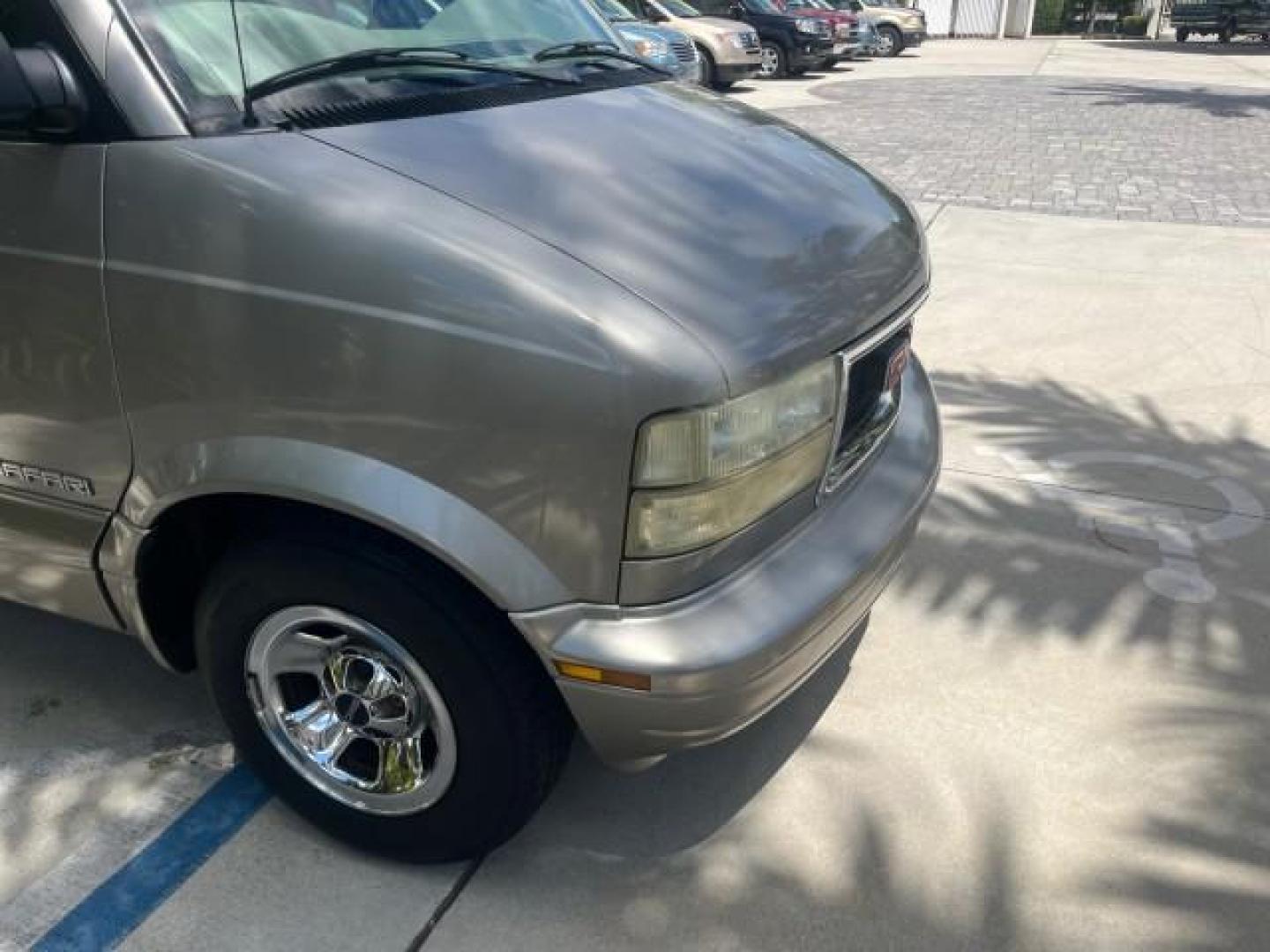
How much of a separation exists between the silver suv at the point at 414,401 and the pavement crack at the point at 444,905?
74mm

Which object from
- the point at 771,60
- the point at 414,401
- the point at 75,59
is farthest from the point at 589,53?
the point at 771,60

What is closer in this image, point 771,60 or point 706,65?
point 706,65

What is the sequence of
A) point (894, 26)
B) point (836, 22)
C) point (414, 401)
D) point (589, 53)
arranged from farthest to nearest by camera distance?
point (894, 26) → point (836, 22) → point (589, 53) → point (414, 401)

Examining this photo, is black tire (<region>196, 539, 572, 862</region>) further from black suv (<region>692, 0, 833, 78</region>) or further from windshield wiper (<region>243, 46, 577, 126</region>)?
black suv (<region>692, 0, 833, 78</region>)

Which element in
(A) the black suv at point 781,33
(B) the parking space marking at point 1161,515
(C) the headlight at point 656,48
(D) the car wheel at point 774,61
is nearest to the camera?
(B) the parking space marking at point 1161,515

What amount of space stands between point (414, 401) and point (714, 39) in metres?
15.0

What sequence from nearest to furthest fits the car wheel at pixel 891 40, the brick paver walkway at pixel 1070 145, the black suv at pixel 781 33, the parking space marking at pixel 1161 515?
the parking space marking at pixel 1161 515, the brick paver walkway at pixel 1070 145, the black suv at pixel 781 33, the car wheel at pixel 891 40

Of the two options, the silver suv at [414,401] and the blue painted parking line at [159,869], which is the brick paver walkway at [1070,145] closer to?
the silver suv at [414,401]

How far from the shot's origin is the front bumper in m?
1.95

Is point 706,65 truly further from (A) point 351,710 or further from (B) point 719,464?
(B) point 719,464

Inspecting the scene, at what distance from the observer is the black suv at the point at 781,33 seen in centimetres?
1842

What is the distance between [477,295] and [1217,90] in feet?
62.0

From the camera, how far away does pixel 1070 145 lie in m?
11.6

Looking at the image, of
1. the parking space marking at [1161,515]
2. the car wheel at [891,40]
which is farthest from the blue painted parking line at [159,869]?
the car wheel at [891,40]
